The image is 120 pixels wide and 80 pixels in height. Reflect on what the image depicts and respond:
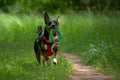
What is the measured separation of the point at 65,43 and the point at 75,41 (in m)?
0.58

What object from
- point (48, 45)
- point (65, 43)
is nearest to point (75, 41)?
point (65, 43)

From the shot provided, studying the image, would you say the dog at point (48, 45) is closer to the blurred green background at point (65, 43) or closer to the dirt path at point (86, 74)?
the blurred green background at point (65, 43)

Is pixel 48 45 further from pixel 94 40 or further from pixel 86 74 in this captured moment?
pixel 94 40

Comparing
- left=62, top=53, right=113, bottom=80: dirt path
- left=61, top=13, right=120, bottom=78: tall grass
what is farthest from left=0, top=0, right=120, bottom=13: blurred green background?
left=62, top=53, right=113, bottom=80: dirt path

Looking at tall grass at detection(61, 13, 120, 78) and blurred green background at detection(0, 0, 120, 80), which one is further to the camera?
tall grass at detection(61, 13, 120, 78)

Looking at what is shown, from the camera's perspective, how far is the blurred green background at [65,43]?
13234 millimetres

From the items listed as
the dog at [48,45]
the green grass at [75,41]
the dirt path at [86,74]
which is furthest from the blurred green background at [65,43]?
the dog at [48,45]

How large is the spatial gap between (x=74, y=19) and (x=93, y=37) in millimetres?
7600

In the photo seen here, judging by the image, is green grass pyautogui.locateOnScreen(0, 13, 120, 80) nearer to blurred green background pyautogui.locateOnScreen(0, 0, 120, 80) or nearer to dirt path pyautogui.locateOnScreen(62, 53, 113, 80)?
blurred green background pyautogui.locateOnScreen(0, 0, 120, 80)

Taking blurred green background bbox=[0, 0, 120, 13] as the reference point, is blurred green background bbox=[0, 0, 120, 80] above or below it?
below

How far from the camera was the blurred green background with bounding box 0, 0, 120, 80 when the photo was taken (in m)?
13.2

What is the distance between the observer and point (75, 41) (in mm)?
22188

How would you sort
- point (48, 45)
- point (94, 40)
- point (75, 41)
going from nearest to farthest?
1. point (48, 45)
2. point (94, 40)
3. point (75, 41)

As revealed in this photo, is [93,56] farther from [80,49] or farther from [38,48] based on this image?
[80,49]
